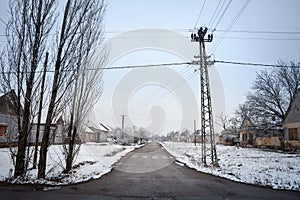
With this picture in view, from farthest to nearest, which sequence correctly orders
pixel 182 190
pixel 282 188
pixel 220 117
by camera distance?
pixel 220 117 → pixel 282 188 → pixel 182 190

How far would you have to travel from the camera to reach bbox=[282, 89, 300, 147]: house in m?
28.0

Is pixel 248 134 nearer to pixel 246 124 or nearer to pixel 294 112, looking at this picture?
pixel 246 124

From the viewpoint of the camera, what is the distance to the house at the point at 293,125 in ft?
91.8

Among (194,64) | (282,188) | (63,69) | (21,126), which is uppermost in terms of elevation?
(194,64)

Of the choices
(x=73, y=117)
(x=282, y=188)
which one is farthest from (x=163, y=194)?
(x=73, y=117)

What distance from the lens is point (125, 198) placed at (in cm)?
627

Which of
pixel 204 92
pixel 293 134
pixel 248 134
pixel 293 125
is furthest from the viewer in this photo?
pixel 248 134

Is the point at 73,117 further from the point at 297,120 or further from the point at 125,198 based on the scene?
the point at 297,120

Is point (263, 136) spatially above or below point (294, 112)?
below

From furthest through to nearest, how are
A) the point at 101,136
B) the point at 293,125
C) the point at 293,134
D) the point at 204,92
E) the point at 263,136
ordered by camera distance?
the point at 101,136 → the point at 263,136 → the point at 293,125 → the point at 293,134 → the point at 204,92

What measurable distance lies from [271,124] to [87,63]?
34393mm

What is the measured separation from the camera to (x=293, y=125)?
29.1m

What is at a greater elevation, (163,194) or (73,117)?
(73,117)

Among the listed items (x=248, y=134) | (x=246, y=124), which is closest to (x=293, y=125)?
(x=248, y=134)
